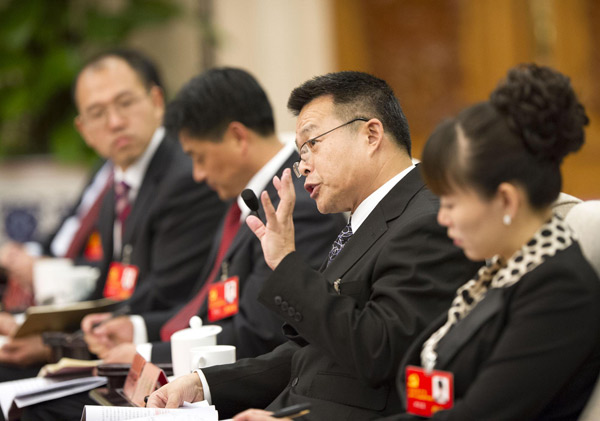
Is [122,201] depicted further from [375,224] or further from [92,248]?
[375,224]

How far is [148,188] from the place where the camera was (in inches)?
131

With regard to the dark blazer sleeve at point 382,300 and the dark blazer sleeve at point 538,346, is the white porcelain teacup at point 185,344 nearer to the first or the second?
the dark blazer sleeve at point 382,300

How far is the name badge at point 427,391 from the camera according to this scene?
133 cm

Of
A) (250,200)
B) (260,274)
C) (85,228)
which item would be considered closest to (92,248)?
(85,228)

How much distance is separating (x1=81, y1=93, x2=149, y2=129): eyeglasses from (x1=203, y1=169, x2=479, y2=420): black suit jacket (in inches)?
79.8

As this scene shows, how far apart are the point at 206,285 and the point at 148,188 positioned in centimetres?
77

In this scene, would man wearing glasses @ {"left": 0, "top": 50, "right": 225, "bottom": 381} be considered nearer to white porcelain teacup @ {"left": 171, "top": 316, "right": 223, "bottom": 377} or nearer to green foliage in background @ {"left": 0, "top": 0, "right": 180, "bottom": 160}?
white porcelain teacup @ {"left": 171, "top": 316, "right": 223, "bottom": 377}

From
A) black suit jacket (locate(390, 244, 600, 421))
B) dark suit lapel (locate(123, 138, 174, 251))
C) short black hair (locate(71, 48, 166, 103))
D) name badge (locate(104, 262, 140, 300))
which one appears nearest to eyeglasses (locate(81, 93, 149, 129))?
short black hair (locate(71, 48, 166, 103))

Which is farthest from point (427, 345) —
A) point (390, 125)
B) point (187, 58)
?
point (187, 58)

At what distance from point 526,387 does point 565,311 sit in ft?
0.44

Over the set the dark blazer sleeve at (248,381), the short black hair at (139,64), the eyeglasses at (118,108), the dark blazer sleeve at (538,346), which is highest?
the short black hair at (139,64)

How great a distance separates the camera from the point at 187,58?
602 centimetres

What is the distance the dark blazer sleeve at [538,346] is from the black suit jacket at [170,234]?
1885mm

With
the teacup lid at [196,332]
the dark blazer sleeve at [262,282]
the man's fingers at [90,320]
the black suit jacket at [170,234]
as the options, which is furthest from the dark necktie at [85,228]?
the teacup lid at [196,332]
